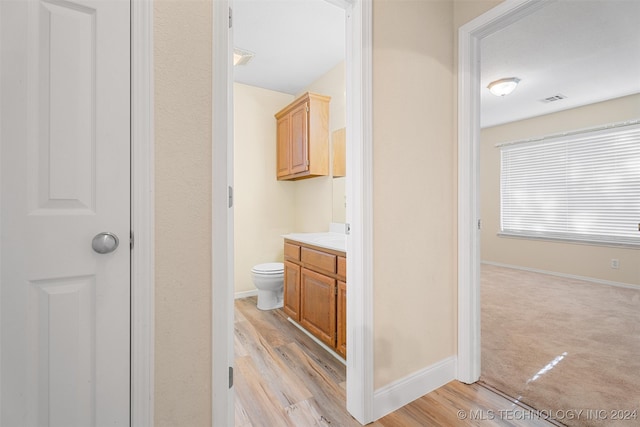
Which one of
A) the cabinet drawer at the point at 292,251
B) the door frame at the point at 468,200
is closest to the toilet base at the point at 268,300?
the cabinet drawer at the point at 292,251

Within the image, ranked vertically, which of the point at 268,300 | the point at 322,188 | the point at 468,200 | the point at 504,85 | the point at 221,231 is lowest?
the point at 268,300

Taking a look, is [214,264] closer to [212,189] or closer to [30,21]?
[212,189]

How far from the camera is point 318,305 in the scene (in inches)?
89.4

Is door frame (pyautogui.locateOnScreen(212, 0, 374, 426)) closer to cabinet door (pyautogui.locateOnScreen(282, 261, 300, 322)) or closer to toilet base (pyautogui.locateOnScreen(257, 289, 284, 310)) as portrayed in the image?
cabinet door (pyautogui.locateOnScreen(282, 261, 300, 322))

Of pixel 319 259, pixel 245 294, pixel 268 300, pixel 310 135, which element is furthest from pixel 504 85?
pixel 245 294

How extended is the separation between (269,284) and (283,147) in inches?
65.7

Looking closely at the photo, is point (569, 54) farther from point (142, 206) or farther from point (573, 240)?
point (142, 206)

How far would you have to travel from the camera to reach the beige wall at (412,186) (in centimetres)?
160

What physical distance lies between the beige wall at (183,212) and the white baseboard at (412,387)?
90cm

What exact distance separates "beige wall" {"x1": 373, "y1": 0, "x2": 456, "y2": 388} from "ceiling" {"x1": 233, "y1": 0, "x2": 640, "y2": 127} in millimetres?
747

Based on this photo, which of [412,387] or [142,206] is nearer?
[142,206]

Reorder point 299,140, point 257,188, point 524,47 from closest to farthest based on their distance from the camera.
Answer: point 524,47 → point 299,140 → point 257,188

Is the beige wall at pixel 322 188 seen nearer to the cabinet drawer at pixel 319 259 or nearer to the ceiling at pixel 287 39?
the ceiling at pixel 287 39

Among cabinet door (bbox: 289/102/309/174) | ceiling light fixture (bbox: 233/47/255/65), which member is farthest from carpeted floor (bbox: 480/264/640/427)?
ceiling light fixture (bbox: 233/47/255/65)
